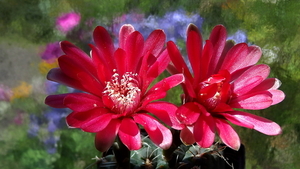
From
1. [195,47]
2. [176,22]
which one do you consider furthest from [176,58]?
[176,22]

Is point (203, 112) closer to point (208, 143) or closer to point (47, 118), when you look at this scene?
point (208, 143)

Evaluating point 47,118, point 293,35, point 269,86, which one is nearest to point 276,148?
point 293,35

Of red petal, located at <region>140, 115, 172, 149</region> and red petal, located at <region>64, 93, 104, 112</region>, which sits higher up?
red petal, located at <region>64, 93, 104, 112</region>

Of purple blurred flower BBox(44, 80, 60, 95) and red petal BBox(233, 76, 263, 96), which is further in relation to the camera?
purple blurred flower BBox(44, 80, 60, 95)

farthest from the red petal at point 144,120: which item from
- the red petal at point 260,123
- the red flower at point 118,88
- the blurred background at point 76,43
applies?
the blurred background at point 76,43

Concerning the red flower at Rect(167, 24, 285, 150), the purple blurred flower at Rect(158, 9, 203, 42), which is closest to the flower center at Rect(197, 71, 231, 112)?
the red flower at Rect(167, 24, 285, 150)

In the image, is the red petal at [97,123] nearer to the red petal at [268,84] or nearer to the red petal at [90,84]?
the red petal at [90,84]

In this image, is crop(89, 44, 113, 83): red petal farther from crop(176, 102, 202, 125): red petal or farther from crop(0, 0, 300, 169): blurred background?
crop(0, 0, 300, 169): blurred background

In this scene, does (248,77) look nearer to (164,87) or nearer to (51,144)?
(164,87)
